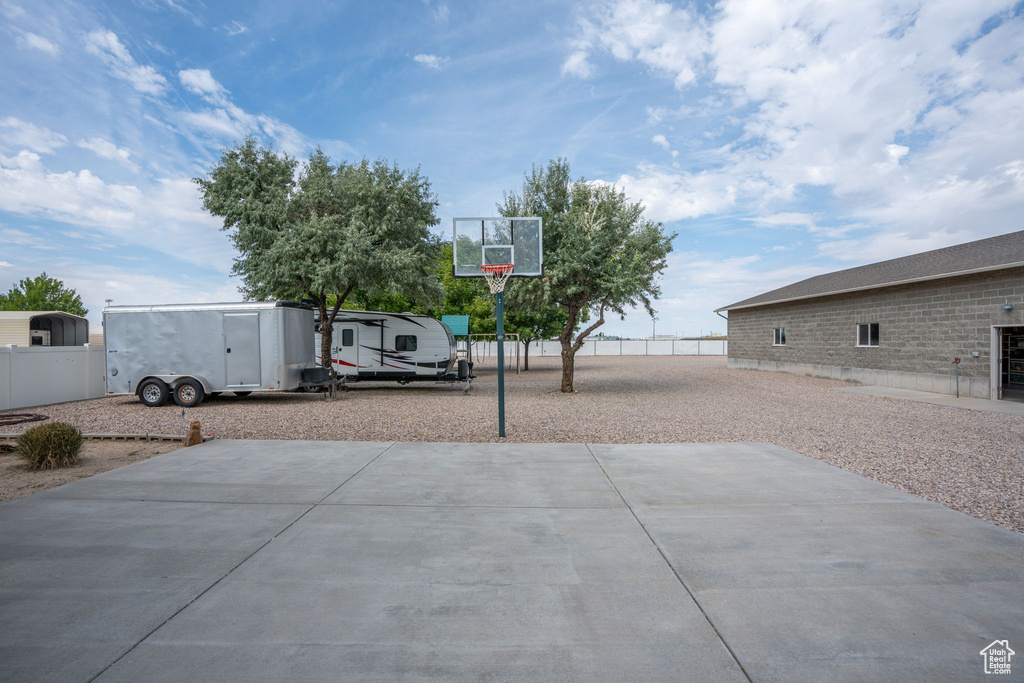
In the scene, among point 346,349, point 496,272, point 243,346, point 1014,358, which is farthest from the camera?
point 346,349

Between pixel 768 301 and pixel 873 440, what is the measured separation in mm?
18858

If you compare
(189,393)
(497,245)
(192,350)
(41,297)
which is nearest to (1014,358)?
(497,245)

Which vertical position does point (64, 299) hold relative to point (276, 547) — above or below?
above

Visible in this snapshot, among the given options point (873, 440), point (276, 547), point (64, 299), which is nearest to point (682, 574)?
point (276, 547)

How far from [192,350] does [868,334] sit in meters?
23.7

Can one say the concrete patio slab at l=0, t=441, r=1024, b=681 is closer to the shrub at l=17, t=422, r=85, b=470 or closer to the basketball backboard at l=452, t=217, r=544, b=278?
the shrub at l=17, t=422, r=85, b=470

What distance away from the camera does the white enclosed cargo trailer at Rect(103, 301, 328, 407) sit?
14172 millimetres

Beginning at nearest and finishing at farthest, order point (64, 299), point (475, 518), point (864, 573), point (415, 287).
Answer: point (864, 573), point (475, 518), point (415, 287), point (64, 299)

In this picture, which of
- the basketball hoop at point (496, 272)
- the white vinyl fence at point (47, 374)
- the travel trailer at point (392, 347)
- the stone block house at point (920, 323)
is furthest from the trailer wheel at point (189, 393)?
the stone block house at point (920, 323)

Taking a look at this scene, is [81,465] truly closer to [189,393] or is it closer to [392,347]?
[189,393]

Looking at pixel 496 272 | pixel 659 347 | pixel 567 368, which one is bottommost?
pixel 567 368

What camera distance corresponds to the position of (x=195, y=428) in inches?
340

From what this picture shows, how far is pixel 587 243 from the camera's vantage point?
1631 cm

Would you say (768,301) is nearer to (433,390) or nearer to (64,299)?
(433,390)
